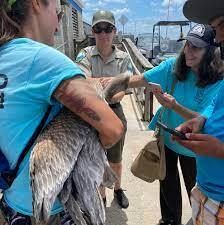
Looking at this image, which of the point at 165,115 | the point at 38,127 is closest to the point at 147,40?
the point at 165,115

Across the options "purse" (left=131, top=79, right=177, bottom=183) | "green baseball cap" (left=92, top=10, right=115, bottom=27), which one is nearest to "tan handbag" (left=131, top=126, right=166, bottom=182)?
"purse" (left=131, top=79, right=177, bottom=183)

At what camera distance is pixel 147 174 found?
123 inches

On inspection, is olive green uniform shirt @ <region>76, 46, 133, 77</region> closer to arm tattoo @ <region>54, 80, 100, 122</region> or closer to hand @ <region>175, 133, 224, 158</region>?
hand @ <region>175, 133, 224, 158</region>

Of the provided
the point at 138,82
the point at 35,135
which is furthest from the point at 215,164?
the point at 138,82

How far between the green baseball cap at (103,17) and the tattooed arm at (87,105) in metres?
2.34

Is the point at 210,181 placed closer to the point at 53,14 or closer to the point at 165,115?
the point at 165,115

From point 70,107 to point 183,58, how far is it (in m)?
1.81

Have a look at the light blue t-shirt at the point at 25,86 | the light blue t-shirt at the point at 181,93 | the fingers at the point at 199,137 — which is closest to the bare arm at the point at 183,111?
the light blue t-shirt at the point at 181,93

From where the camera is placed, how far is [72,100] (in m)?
1.31

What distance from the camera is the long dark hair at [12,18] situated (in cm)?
142

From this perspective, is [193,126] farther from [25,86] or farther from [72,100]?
[25,86]

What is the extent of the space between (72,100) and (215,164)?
1076 millimetres

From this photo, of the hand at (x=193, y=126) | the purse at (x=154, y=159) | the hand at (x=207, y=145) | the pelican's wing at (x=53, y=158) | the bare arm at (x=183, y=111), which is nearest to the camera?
the pelican's wing at (x=53, y=158)

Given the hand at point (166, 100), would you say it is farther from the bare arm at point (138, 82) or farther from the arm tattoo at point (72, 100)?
the arm tattoo at point (72, 100)
